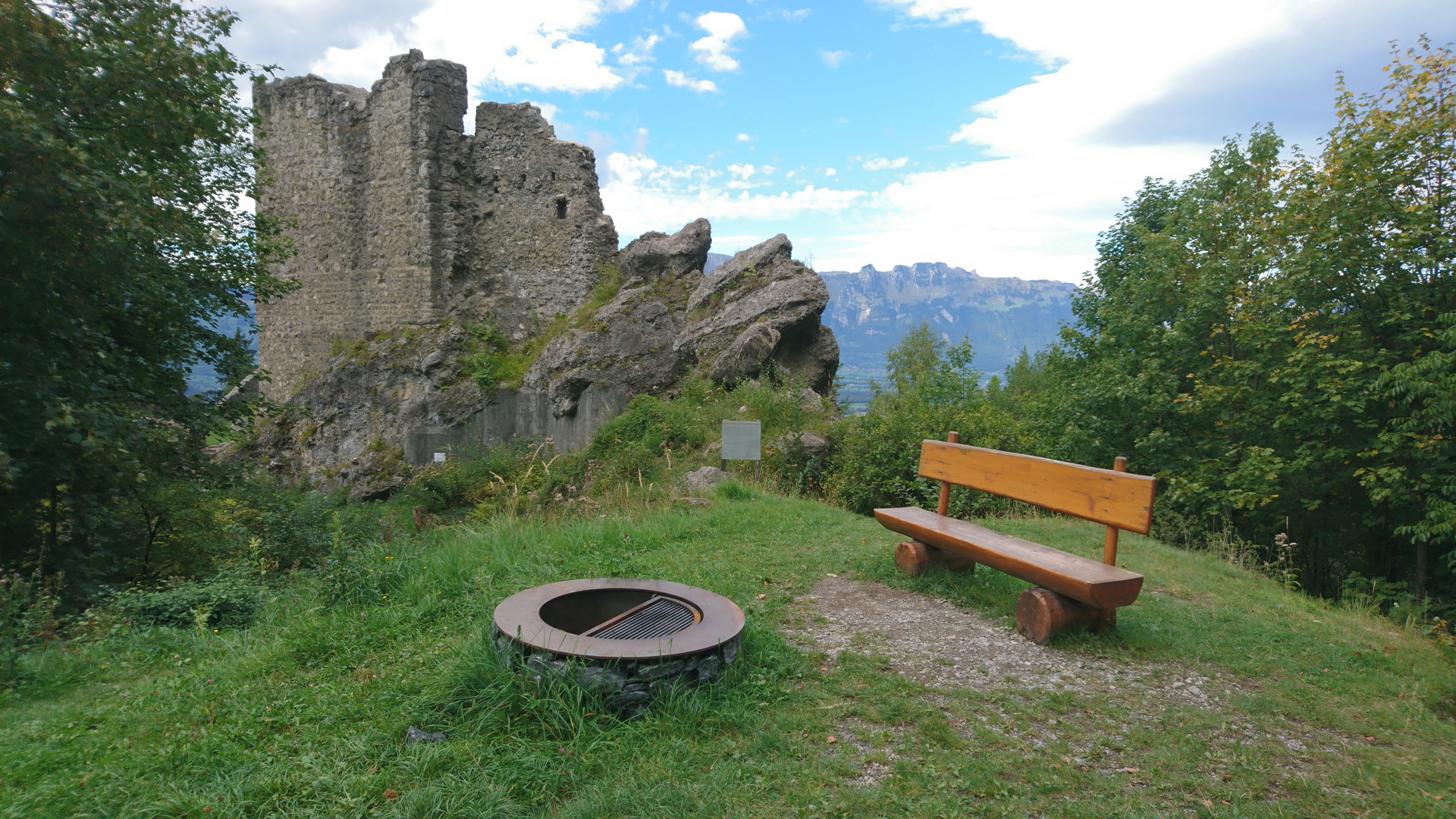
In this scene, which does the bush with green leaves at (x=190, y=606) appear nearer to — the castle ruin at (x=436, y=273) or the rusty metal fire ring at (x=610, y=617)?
the rusty metal fire ring at (x=610, y=617)

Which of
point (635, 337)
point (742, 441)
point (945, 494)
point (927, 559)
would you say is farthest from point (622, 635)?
point (635, 337)

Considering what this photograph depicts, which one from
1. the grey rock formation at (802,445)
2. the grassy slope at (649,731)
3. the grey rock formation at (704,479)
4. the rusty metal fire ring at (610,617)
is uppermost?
the grey rock formation at (802,445)

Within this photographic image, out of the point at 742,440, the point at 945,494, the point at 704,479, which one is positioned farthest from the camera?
the point at 704,479

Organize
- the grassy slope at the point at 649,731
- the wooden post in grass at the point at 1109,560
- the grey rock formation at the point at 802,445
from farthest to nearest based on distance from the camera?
1. the grey rock formation at the point at 802,445
2. the wooden post in grass at the point at 1109,560
3. the grassy slope at the point at 649,731

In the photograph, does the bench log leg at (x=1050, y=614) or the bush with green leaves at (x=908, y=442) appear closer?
the bench log leg at (x=1050, y=614)

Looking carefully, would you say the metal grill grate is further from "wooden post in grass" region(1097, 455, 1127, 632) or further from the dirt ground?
"wooden post in grass" region(1097, 455, 1127, 632)

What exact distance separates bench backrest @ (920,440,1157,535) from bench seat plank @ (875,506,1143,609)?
293 millimetres

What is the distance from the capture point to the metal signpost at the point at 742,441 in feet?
28.6

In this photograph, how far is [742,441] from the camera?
877cm

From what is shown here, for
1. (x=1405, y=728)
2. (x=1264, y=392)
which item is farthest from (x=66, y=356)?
(x=1264, y=392)

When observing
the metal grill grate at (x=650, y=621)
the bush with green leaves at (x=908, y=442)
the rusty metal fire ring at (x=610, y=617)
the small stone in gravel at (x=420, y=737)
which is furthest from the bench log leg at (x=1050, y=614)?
the bush with green leaves at (x=908, y=442)

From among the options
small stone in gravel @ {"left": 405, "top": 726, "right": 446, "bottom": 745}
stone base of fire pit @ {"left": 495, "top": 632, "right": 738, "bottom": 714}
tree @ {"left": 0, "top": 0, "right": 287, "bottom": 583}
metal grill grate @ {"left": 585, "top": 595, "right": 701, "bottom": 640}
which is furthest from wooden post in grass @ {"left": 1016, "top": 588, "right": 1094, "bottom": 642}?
tree @ {"left": 0, "top": 0, "right": 287, "bottom": 583}

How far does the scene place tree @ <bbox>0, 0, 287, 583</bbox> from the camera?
5.75m

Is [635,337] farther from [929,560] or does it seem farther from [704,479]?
[929,560]
